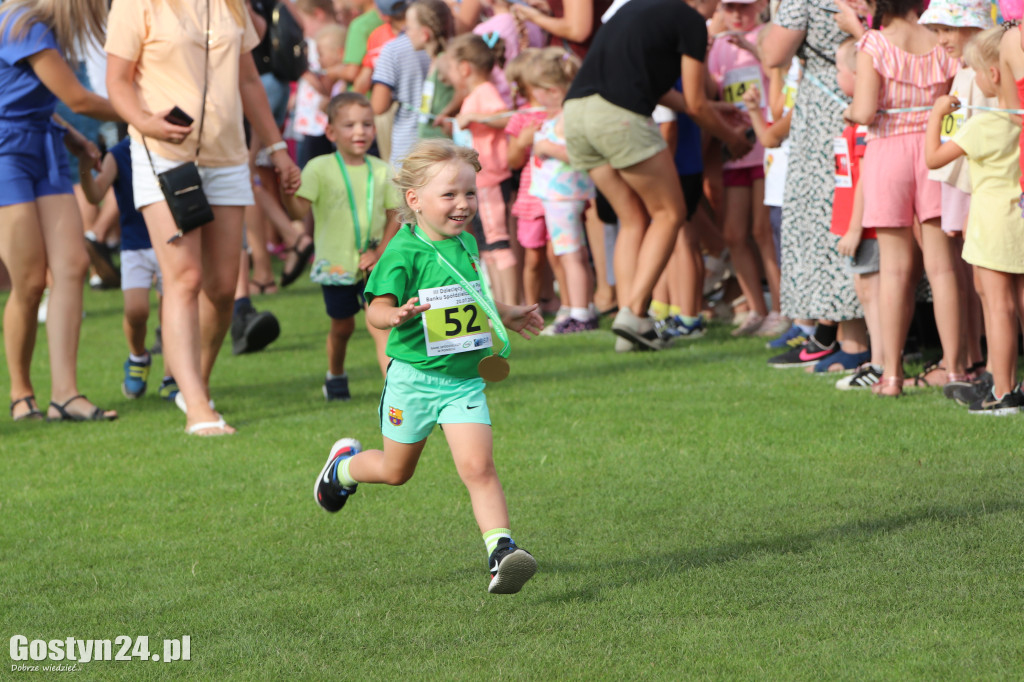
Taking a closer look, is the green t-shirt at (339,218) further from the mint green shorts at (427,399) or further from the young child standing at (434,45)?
the young child standing at (434,45)

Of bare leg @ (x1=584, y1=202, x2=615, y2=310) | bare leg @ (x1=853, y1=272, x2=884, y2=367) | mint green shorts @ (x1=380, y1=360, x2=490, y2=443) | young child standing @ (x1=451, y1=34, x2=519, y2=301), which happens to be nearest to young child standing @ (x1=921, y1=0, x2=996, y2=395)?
bare leg @ (x1=853, y1=272, x2=884, y2=367)

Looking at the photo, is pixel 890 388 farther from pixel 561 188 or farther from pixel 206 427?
pixel 561 188

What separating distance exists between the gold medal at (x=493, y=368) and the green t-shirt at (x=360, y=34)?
8.64 meters

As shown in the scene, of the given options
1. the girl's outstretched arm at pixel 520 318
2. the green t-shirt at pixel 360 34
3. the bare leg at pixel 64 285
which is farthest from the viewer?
the green t-shirt at pixel 360 34

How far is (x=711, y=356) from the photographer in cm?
817

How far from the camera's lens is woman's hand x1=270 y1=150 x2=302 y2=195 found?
683 cm

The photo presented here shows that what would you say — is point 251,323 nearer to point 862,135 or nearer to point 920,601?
point 862,135

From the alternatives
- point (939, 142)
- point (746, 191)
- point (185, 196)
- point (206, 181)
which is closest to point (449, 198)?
point (185, 196)

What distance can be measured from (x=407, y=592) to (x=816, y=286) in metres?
4.13

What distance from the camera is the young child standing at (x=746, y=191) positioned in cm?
890

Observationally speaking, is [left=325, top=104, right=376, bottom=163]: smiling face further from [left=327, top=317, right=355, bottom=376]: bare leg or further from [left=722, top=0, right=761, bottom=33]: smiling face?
[left=722, top=0, right=761, bottom=33]: smiling face

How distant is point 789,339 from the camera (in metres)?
8.25

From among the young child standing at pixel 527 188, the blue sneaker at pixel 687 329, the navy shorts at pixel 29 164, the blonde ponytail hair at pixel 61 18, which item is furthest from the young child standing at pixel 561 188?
the navy shorts at pixel 29 164

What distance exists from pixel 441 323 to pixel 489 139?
6.12 metres
